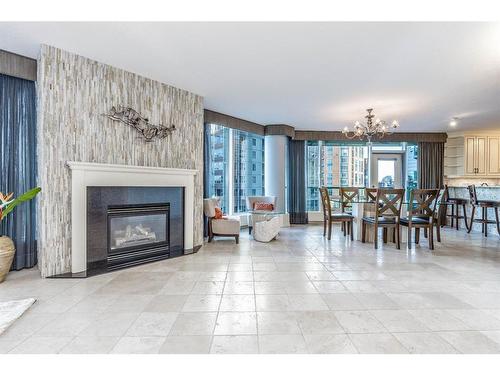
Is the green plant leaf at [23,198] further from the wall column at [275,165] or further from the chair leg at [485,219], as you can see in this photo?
the chair leg at [485,219]

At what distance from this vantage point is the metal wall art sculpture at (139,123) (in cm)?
362

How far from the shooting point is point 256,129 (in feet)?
22.9

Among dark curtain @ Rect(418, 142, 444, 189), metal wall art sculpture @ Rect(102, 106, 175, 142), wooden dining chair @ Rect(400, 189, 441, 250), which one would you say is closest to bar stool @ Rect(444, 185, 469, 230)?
dark curtain @ Rect(418, 142, 444, 189)

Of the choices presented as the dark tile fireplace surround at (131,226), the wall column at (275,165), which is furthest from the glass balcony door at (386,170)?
the dark tile fireplace surround at (131,226)

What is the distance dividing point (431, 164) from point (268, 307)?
761cm

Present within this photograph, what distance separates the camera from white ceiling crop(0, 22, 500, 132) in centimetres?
271

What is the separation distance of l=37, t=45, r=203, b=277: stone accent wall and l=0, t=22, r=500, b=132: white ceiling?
0.21 m

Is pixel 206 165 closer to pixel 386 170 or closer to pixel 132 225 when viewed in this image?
pixel 132 225

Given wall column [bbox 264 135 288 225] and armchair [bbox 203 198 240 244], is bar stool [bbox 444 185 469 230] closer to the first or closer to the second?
wall column [bbox 264 135 288 225]

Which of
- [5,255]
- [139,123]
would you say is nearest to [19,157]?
[5,255]

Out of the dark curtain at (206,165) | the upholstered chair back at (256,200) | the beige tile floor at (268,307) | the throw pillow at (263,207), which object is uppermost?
the dark curtain at (206,165)

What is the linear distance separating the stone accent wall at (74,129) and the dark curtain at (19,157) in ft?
1.46

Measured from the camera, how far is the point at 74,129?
3.27 metres
